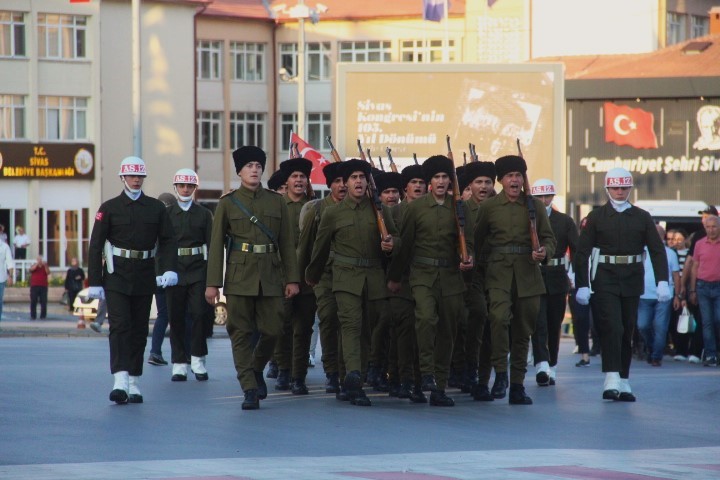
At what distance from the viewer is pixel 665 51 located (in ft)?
194

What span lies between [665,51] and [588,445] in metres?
49.9

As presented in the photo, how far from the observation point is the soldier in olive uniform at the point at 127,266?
1311 cm

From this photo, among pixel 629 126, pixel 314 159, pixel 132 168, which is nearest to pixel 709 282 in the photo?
pixel 314 159

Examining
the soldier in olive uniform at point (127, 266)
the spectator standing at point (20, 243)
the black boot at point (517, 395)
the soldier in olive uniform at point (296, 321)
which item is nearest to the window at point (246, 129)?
the spectator standing at point (20, 243)

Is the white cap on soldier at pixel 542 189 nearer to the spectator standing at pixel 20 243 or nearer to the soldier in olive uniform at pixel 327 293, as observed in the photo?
the soldier in olive uniform at pixel 327 293

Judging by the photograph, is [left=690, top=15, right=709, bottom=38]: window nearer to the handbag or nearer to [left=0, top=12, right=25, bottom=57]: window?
[left=0, top=12, right=25, bottom=57]: window

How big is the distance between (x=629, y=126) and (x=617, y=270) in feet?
141

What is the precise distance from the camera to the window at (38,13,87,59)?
2334 inches

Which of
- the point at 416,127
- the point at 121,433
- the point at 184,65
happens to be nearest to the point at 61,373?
the point at 121,433

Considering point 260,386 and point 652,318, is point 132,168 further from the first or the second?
point 652,318

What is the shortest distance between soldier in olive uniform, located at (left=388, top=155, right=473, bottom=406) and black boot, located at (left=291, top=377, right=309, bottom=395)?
4.14 feet

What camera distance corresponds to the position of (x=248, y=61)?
74750mm

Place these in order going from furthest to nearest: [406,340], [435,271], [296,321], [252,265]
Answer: [296,321] → [406,340] → [435,271] → [252,265]

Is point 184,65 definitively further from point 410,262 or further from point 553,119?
point 410,262
